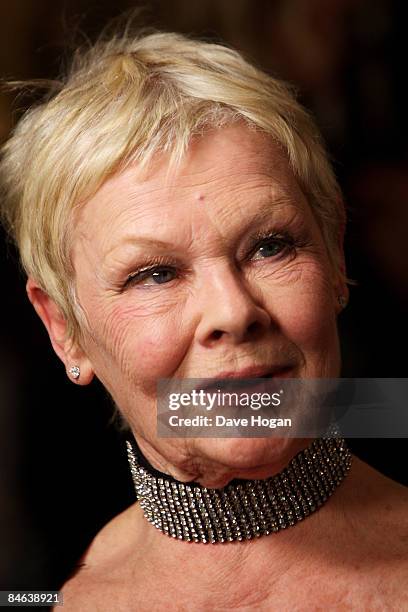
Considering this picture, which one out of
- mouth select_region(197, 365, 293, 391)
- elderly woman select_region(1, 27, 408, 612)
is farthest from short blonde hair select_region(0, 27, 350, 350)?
mouth select_region(197, 365, 293, 391)

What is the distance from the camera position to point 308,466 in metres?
1.33

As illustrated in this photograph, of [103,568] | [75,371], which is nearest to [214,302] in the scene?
[75,371]

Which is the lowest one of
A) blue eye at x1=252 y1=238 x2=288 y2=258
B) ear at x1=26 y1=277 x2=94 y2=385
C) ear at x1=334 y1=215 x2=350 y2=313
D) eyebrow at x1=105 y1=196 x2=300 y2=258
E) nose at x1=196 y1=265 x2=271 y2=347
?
ear at x1=26 y1=277 x2=94 y2=385

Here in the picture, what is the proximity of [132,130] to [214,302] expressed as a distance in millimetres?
259

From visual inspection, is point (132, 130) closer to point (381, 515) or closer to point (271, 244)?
point (271, 244)

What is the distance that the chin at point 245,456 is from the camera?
1.18m

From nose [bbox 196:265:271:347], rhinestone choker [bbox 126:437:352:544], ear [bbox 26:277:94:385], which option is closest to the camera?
nose [bbox 196:265:271:347]

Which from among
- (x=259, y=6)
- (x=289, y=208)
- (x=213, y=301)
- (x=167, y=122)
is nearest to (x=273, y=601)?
(x=213, y=301)

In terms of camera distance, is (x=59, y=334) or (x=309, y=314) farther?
(x=59, y=334)

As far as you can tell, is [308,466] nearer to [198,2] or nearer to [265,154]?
[265,154]

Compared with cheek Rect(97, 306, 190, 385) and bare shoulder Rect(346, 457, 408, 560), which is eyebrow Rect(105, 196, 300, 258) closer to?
cheek Rect(97, 306, 190, 385)

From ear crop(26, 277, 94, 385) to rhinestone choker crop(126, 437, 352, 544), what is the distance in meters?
0.21

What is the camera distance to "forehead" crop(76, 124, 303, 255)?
119cm

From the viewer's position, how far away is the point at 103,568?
1.50 metres
